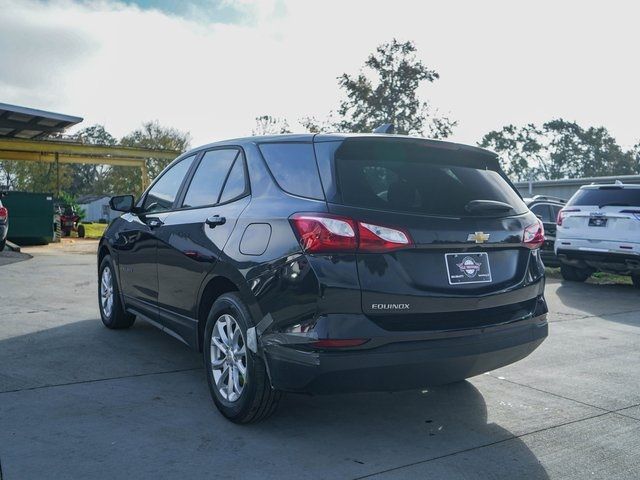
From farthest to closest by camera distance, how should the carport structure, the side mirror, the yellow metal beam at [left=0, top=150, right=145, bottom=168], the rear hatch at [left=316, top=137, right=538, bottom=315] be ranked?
the yellow metal beam at [left=0, top=150, right=145, bottom=168] < the carport structure < the side mirror < the rear hatch at [left=316, top=137, right=538, bottom=315]

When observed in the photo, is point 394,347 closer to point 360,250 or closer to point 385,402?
point 360,250

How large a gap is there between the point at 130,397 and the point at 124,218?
2264mm

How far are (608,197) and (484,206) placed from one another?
26.4 ft

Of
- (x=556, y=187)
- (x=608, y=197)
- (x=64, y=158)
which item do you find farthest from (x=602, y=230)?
(x=556, y=187)

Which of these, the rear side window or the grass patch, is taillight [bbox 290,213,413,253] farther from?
the grass patch

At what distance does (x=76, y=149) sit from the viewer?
95.8 feet

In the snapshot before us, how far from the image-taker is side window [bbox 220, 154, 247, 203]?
168 inches

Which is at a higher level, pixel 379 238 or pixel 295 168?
pixel 295 168

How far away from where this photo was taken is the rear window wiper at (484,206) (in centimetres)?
387

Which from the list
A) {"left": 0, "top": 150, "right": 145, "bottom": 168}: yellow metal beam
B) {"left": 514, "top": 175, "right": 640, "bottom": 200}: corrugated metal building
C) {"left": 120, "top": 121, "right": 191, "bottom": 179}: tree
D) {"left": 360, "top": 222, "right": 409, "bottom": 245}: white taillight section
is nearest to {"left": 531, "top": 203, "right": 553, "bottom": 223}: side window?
{"left": 360, "top": 222, "right": 409, "bottom": 245}: white taillight section

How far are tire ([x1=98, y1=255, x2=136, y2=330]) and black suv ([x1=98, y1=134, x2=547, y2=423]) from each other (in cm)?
204

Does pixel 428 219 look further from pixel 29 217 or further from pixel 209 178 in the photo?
pixel 29 217

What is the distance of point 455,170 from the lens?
13.4 ft

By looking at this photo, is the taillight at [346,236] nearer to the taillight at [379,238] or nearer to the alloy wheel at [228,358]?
the taillight at [379,238]
